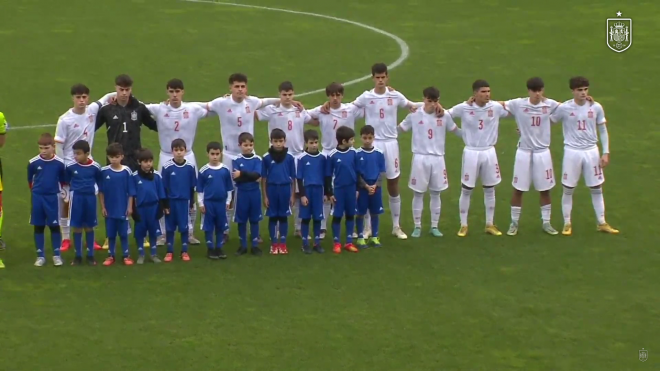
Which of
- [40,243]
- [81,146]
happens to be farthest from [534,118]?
[40,243]

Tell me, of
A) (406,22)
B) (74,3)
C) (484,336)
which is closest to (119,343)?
(484,336)

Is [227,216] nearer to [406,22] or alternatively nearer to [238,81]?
[238,81]

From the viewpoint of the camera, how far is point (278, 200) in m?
15.1

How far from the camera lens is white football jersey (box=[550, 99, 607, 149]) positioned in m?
16.0

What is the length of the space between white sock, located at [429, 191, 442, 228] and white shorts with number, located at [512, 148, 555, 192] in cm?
106

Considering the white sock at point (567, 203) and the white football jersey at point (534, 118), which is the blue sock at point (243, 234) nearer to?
the white football jersey at point (534, 118)

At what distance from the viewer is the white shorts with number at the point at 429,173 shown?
1589 cm

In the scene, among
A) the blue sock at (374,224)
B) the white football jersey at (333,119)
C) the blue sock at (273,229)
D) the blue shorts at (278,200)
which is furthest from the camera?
the white football jersey at (333,119)

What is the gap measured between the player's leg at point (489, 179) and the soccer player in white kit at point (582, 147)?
918 millimetres

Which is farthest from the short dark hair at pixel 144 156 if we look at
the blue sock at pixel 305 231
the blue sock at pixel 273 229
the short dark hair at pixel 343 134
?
the short dark hair at pixel 343 134

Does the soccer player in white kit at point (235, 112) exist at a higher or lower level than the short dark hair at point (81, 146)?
higher

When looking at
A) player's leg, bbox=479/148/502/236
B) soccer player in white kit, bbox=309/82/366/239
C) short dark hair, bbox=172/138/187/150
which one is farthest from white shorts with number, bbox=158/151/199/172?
player's leg, bbox=479/148/502/236

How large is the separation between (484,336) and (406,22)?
58.7 ft

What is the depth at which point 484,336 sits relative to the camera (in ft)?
41.0
